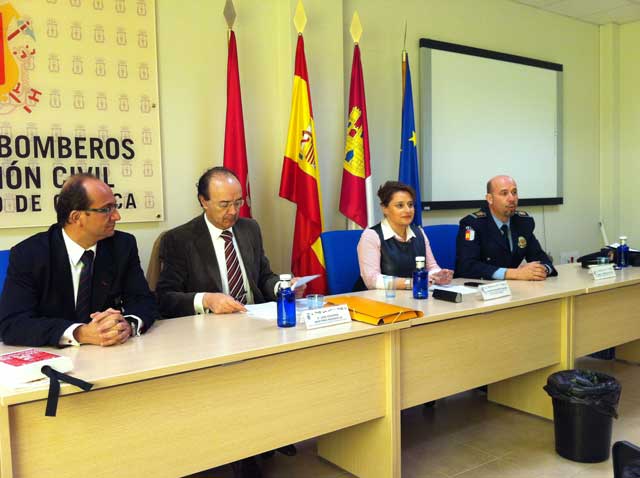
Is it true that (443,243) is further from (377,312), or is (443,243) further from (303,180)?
(377,312)

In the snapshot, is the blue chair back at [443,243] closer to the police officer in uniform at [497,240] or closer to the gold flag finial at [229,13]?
the police officer in uniform at [497,240]

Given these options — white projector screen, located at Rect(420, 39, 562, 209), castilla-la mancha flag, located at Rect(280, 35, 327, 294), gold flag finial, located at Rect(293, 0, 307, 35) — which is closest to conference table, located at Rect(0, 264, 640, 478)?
castilla-la mancha flag, located at Rect(280, 35, 327, 294)

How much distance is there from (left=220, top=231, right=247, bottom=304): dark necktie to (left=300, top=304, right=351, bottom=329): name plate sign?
0.55 meters

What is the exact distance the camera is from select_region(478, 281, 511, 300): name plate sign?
2.36 meters

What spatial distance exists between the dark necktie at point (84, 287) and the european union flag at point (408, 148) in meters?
2.41

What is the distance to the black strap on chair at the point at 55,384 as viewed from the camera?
1.31m

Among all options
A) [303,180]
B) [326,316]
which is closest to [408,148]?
[303,180]

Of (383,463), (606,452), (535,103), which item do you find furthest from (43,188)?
(535,103)

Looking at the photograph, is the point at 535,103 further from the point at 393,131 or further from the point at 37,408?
the point at 37,408

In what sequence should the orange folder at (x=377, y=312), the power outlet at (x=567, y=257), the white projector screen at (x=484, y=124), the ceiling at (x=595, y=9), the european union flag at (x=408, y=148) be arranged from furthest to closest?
the power outlet at (x=567, y=257) → the ceiling at (x=595, y=9) → the white projector screen at (x=484, y=124) → the european union flag at (x=408, y=148) → the orange folder at (x=377, y=312)

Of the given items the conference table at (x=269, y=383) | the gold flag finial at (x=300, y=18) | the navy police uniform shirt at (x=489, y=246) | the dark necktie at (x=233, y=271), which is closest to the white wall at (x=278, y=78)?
the gold flag finial at (x=300, y=18)

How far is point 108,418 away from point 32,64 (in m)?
1.99

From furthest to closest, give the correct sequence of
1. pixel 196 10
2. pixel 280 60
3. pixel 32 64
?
1. pixel 280 60
2. pixel 196 10
3. pixel 32 64

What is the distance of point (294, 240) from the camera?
134 inches
